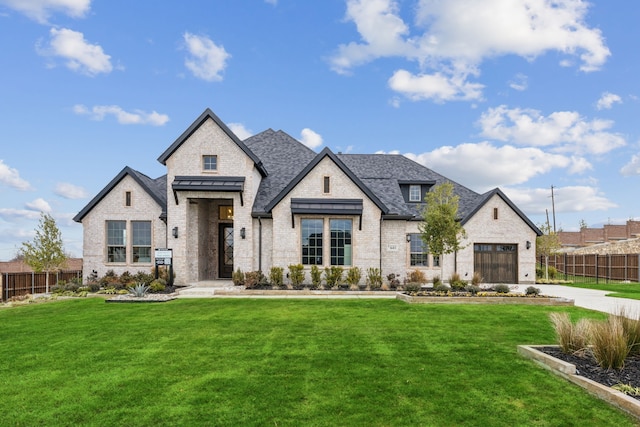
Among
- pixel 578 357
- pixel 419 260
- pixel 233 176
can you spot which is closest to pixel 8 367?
pixel 578 357

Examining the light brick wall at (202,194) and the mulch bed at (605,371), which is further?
the light brick wall at (202,194)

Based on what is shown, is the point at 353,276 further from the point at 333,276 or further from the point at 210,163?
the point at 210,163

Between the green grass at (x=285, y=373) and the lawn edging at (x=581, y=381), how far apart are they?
18cm

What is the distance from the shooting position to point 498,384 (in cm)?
631

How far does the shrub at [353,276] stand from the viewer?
1950 cm

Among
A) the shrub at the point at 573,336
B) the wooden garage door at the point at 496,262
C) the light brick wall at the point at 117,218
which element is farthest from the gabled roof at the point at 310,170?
the shrub at the point at 573,336

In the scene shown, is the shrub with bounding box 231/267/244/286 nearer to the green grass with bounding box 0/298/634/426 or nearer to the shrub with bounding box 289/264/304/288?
the shrub with bounding box 289/264/304/288

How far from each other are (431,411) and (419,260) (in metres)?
18.9

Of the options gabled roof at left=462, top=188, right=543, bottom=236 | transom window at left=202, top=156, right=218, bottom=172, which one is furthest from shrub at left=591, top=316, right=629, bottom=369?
transom window at left=202, top=156, right=218, bottom=172

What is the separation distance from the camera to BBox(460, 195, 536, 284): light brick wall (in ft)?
78.8

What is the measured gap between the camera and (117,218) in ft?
71.4

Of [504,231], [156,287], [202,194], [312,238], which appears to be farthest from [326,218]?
[504,231]

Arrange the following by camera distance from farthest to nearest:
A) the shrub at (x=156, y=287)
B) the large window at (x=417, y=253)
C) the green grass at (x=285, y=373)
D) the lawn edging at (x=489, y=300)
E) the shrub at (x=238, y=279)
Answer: the large window at (x=417, y=253)
the shrub at (x=238, y=279)
the shrub at (x=156, y=287)
the lawn edging at (x=489, y=300)
the green grass at (x=285, y=373)

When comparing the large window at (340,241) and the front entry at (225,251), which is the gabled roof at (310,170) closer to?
the large window at (340,241)
